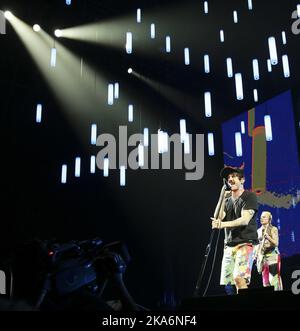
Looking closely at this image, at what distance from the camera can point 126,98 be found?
6418 mm

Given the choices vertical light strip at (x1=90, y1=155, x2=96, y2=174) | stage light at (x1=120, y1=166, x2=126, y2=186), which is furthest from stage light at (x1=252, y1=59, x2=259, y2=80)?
vertical light strip at (x1=90, y1=155, x2=96, y2=174)

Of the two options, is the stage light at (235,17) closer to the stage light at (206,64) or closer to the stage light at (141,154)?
the stage light at (206,64)

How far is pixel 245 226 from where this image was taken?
14.3 ft

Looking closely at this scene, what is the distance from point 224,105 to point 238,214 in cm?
216

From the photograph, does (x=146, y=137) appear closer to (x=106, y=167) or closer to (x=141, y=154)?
(x=141, y=154)

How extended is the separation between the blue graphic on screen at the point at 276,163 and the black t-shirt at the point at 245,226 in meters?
0.32

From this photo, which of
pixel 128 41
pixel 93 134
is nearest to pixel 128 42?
pixel 128 41

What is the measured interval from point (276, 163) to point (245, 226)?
0.90 metres

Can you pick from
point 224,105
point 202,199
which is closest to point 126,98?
point 224,105

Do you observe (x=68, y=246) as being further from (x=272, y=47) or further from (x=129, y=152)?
(x=129, y=152)
